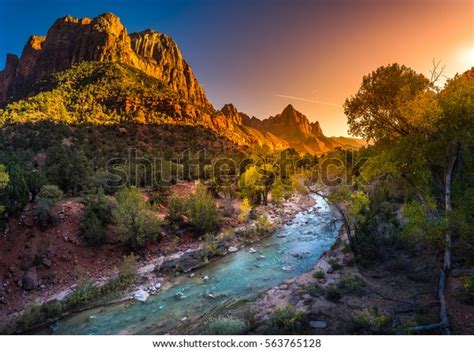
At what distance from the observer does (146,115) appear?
5016 centimetres

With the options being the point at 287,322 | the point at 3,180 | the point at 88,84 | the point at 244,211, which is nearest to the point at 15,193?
the point at 3,180

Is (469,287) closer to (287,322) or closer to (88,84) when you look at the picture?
(287,322)

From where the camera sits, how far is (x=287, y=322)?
6719 mm

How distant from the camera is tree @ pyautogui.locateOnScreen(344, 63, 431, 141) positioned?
7594 mm

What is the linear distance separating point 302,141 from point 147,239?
445 feet

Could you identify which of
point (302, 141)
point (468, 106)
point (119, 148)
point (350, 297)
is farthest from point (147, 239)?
point (302, 141)

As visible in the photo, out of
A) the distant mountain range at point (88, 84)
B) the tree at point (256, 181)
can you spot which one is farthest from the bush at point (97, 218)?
the distant mountain range at point (88, 84)

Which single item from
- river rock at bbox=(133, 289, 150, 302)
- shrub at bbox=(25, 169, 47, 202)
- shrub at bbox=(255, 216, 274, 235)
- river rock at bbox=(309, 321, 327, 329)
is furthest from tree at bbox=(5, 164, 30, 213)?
river rock at bbox=(309, 321, 327, 329)

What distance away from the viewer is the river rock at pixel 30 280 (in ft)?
34.7

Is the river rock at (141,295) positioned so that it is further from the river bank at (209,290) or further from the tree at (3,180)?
the tree at (3,180)

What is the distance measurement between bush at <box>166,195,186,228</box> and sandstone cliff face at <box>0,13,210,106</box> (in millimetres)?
26233

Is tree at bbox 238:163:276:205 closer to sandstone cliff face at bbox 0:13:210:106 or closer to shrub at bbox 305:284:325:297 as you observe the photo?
shrub at bbox 305:284:325:297

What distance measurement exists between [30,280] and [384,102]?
1406 cm
